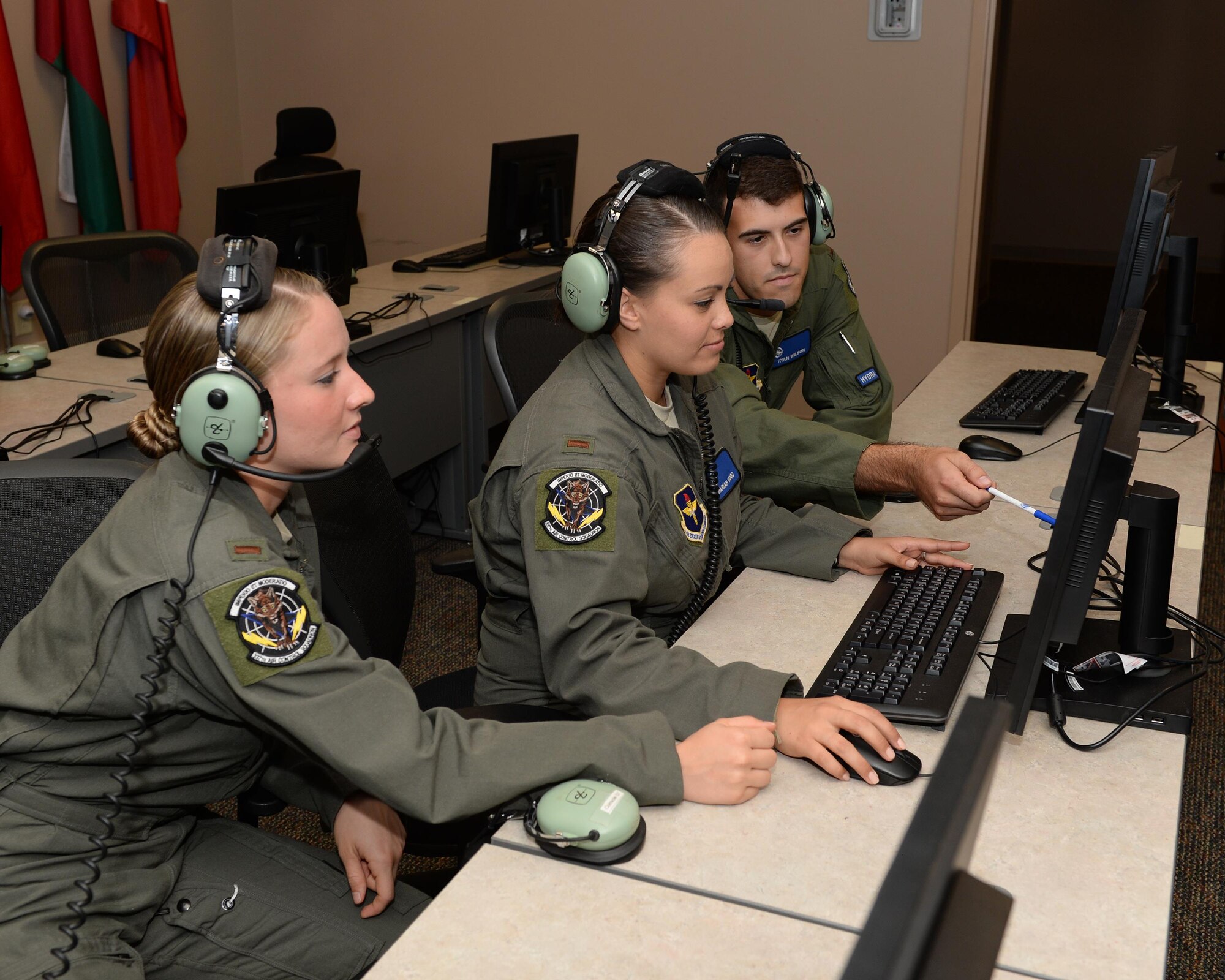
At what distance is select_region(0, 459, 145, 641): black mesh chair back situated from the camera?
121cm

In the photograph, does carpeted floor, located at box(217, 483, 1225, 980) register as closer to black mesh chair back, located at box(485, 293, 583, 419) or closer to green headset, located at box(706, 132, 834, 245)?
black mesh chair back, located at box(485, 293, 583, 419)

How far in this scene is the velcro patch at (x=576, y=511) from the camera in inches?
48.8

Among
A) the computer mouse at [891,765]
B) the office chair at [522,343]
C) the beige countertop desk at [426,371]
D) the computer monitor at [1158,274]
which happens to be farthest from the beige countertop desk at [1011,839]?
the beige countertop desk at [426,371]

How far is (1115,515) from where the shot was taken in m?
1.05

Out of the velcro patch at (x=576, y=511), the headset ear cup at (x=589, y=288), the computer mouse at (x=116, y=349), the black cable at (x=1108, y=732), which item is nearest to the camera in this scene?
the black cable at (x=1108, y=732)

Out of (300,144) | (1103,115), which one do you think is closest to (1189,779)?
(300,144)

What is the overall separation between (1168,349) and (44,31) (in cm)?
372

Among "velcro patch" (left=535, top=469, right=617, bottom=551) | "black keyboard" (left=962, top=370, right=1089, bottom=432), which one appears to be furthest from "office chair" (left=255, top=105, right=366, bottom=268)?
"velcro patch" (left=535, top=469, right=617, bottom=551)

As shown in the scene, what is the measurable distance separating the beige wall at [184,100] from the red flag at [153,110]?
55mm

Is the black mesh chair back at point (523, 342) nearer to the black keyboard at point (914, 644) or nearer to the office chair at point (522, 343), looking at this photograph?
the office chair at point (522, 343)

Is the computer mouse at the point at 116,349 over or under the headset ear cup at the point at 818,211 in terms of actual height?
under

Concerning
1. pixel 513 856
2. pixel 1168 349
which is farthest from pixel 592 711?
pixel 1168 349

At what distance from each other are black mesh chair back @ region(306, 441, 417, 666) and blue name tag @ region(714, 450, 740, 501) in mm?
445

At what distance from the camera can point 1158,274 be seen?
2.13 metres
